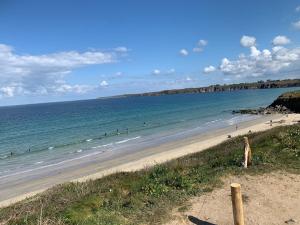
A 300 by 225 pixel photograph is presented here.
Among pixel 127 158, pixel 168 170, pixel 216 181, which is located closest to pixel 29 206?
pixel 168 170

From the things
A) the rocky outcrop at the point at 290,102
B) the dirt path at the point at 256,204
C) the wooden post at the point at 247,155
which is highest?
the wooden post at the point at 247,155

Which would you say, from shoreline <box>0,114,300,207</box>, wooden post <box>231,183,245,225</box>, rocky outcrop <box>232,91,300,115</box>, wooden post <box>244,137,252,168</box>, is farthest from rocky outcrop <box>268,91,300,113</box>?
wooden post <box>231,183,245,225</box>

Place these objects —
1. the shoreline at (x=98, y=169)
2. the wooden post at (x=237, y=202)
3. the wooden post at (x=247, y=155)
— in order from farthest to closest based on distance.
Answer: the shoreline at (x=98, y=169) → the wooden post at (x=247, y=155) → the wooden post at (x=237, y=202)

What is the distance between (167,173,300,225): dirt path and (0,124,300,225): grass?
457 mm

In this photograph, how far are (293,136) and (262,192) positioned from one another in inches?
303

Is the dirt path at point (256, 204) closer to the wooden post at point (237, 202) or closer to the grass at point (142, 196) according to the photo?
the grass at point (142, 196)

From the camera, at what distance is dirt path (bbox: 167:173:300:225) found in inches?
391

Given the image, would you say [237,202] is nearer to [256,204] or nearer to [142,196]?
[256,204]

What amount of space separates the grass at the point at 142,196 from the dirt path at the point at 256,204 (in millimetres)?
457

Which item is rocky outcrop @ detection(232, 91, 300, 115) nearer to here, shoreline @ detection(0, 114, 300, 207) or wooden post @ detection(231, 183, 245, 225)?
shoreline @ detection(0, 114, 300, 207)

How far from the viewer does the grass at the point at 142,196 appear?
9.98m

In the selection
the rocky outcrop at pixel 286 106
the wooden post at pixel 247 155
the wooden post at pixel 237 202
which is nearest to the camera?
the wooden post at pixel 237 202

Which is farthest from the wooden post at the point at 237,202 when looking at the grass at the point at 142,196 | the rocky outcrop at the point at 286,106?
the rocky outcrop at the point at 286,106

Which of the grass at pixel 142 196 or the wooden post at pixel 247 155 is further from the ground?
the wooden post at pixel 247 155
